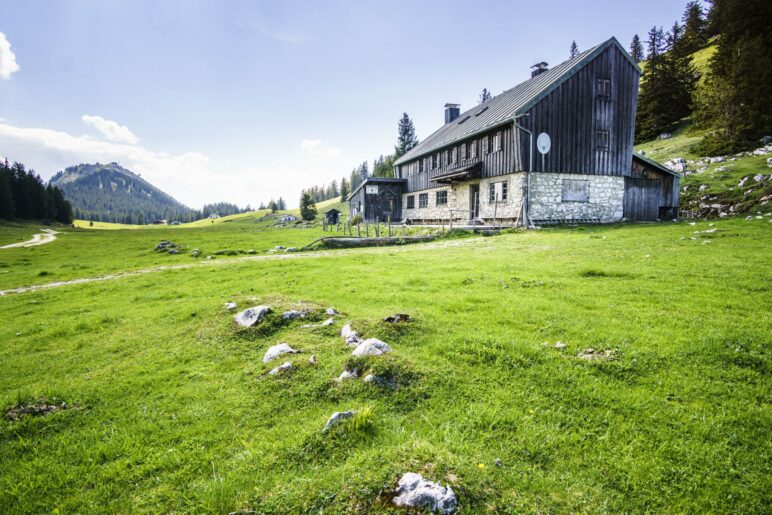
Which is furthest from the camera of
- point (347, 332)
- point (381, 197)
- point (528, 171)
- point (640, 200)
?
point (381, 197)

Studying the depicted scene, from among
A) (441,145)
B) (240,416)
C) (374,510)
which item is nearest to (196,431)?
(240,416)

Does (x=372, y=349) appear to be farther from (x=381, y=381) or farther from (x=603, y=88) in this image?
(x=603, y=88)

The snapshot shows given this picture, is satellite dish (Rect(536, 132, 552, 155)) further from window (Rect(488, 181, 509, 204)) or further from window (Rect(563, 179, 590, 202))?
window (Rect(488, 181, 509, 204))

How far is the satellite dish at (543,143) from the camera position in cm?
2530

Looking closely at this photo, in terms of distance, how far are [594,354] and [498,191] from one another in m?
23.9

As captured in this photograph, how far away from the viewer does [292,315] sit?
284 inches

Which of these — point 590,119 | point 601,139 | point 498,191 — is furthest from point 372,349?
point 601,139

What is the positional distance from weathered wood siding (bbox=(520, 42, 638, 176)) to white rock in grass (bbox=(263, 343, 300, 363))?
23.8 meters

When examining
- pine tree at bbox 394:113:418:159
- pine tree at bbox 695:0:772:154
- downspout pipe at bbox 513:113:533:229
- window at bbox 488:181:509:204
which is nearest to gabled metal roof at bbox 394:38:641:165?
downspout pipe at bbox 513:113:533:229

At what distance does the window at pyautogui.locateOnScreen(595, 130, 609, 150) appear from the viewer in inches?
1058

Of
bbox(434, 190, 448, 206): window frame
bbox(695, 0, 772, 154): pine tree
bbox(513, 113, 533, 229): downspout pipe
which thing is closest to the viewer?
bbox(513, 113, 533, 229): downspout pipe

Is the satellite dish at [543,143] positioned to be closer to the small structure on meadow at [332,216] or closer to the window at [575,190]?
the window at [575,190]

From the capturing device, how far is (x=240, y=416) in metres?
4.34

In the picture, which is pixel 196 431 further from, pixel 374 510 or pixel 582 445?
pixel 582 445
